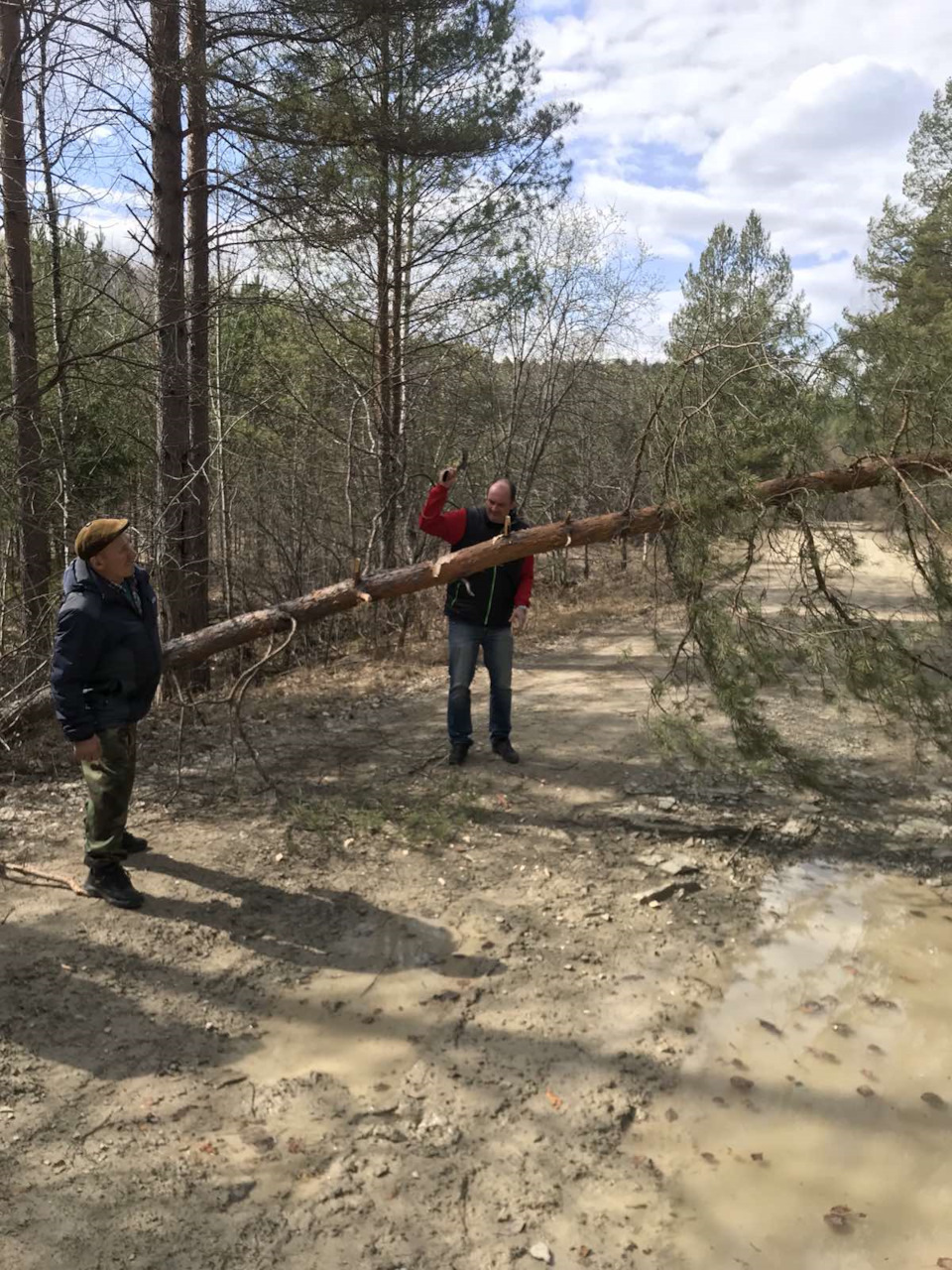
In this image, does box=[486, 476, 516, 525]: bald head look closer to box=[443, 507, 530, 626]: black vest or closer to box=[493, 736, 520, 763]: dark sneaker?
box=[443, 507, 530, 626]: black vest

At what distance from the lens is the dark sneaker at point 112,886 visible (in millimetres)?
3965

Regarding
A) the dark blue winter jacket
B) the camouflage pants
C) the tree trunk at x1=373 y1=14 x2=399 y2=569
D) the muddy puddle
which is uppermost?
the tree trunk at x1=373 y1=14 x2=399 y2=569

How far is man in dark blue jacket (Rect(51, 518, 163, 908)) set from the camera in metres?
3.73

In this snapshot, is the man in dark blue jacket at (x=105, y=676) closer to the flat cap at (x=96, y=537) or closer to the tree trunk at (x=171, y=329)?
the flat cap at (x=96, y=537)

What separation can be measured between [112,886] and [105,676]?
1012 millimetres

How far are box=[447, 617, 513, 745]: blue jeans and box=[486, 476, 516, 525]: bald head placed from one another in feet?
2.48

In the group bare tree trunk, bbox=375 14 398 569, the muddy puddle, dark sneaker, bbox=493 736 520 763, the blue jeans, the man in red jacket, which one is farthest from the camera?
bare tree trunk, bbox=375 14 398 569

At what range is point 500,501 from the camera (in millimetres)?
5547

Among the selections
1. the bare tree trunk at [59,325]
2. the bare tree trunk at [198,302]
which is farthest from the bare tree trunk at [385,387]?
the bare tree trunk at [59,325]

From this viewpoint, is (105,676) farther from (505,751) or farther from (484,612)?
(505,751)

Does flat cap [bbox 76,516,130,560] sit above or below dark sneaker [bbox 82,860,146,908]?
above

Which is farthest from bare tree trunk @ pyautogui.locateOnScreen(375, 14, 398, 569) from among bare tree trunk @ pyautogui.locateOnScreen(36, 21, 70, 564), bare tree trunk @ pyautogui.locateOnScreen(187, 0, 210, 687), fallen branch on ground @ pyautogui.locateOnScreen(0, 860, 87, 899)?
fallen branch on ground @ pyautogui.locateOnScreen(0, 860, 87, 899)

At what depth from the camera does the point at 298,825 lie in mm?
4922

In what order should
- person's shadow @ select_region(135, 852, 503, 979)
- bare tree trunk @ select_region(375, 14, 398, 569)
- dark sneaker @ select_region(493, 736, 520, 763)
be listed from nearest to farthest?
person's shadow @ select_region(135, 852, 503, 979)
dark sneaker @ select_region(493, 736, 520, 763)
bare tree trunk @ select_region(375, 14, 398, 569)
